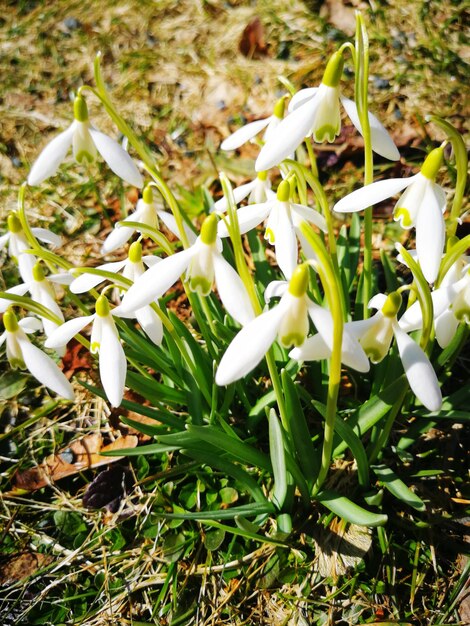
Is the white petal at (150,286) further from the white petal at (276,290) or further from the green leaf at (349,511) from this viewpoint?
the green leaf at (349,511)

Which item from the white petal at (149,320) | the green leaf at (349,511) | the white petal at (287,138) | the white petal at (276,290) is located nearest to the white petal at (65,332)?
the white petal at (149,320)

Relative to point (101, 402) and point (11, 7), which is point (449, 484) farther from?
point (11, 7)

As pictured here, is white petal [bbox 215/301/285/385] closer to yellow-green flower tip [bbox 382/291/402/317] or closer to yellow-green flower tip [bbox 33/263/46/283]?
yellow-green flower tip [bbox 382/291/402/317]

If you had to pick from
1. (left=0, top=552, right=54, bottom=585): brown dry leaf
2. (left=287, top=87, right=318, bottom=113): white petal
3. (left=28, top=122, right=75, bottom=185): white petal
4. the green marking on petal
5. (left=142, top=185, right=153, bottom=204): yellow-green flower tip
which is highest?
(left=28, top=122, right=75, bottom=185): white petal

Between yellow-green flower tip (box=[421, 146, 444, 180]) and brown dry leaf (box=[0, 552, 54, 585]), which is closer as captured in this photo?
yellow-green flower tip (box=[421, 146, 444, 180])

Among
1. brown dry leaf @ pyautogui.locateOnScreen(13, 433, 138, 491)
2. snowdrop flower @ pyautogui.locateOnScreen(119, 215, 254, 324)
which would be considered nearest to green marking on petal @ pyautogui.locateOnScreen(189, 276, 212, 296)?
snowdrop flower @ pyautogui.locateOnScreen(119, 215, 254, 324)

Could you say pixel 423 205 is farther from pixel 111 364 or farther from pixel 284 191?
pixel 111 364

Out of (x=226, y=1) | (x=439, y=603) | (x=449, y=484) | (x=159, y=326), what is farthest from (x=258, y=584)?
(x=226, y=1)

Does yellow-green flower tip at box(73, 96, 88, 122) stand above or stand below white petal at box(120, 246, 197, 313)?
above

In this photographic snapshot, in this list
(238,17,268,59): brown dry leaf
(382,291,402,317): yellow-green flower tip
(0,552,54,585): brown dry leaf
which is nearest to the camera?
(382,291,402,317): yellow-green flower tip
